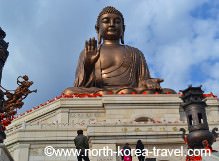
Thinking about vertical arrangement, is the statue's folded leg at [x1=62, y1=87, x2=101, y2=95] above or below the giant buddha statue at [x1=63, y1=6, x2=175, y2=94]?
below

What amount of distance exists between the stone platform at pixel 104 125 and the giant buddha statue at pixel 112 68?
1114 mm

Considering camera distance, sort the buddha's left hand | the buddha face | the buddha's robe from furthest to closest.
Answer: the buddha face < the buddha's robe < the buddha's left hand

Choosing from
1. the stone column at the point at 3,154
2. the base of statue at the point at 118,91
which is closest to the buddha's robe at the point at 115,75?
the base of statue at the point at 118,91

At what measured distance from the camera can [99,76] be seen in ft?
64.8

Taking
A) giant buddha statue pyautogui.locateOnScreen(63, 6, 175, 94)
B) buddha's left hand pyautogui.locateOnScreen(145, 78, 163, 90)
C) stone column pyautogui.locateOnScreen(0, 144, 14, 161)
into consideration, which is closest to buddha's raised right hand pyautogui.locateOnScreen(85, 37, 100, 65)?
giant buddha statue pyautogui.locateOnScreen(63, 6, 175, 94)

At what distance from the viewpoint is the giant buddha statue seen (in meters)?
18.2

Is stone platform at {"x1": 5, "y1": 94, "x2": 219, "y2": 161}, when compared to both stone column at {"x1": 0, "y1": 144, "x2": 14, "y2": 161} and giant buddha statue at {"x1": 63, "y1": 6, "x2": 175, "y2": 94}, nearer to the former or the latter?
giant buddha statue at {"x1": 63, "y1": 6, "x2": 175, "y2": 94}

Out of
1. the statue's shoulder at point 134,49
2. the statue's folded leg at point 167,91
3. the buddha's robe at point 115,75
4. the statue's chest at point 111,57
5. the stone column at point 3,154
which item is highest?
the statue's shoulder at point 134,49

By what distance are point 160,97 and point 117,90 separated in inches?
89.8

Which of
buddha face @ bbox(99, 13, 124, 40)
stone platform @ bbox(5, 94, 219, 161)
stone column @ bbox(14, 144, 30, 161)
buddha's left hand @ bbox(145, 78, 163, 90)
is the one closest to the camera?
stone platform @ bbox(5, 94, 219, 161)

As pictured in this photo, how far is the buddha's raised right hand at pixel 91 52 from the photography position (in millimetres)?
18172

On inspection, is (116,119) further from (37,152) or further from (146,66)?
(146,66)

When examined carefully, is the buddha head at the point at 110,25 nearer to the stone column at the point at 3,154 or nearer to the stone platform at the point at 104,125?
the stone platform at the point at 104,125

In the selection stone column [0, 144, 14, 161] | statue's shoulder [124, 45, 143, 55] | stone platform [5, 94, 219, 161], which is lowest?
stone column [0, 144, 14, 161]
